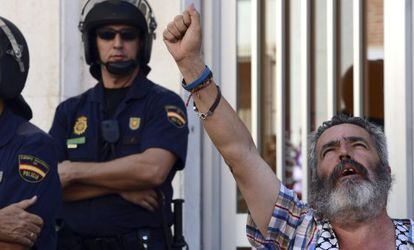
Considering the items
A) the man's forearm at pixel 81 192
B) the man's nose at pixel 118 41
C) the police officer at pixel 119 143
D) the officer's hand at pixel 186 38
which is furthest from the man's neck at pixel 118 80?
the officer's hand at pixel 186 38

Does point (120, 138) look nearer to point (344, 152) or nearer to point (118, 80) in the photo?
point (118, 80)

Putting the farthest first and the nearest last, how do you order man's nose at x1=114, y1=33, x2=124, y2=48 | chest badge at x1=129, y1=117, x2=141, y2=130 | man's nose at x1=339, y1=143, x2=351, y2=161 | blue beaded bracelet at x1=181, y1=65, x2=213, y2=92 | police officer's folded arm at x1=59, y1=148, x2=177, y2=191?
man's nose at x1=114, y1=33, x2=124, y2=48 < chest badge at x1=129, y1=117, x2=141, y2=130 < police officer's folded arm at x1=59, y1=148, x2=177, y2=191 < man's nose at x1=339, y1=143, x2=351, y2=161 < blue beaded bracelet at x1=181, y1=65, x2=213, y2=92

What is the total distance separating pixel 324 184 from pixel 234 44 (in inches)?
84.2

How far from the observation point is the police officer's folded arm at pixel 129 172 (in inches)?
193

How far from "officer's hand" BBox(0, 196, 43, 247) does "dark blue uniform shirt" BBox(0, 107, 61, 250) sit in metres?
0.03

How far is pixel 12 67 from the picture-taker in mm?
4609

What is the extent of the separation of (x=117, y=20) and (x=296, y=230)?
151 cm

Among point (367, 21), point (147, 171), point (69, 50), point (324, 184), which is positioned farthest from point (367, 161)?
point (69, 50)

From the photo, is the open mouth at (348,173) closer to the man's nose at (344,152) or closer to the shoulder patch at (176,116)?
the man's nose at (344,152)

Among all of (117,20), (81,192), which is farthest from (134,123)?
(117,20)

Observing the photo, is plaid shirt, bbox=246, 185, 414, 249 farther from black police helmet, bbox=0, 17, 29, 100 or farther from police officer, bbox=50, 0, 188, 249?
black police helmet, bbox=0, 17, 29, 100

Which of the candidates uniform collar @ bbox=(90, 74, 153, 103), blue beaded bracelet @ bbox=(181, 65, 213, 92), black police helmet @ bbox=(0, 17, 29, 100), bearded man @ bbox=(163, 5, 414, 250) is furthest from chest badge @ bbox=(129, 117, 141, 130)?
blue beaded bracelet @ bbox=(181, 65, 213, 92)

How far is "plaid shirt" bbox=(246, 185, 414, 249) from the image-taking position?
406 centimetres

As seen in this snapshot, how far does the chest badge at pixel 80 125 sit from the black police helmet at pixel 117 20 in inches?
12.1
